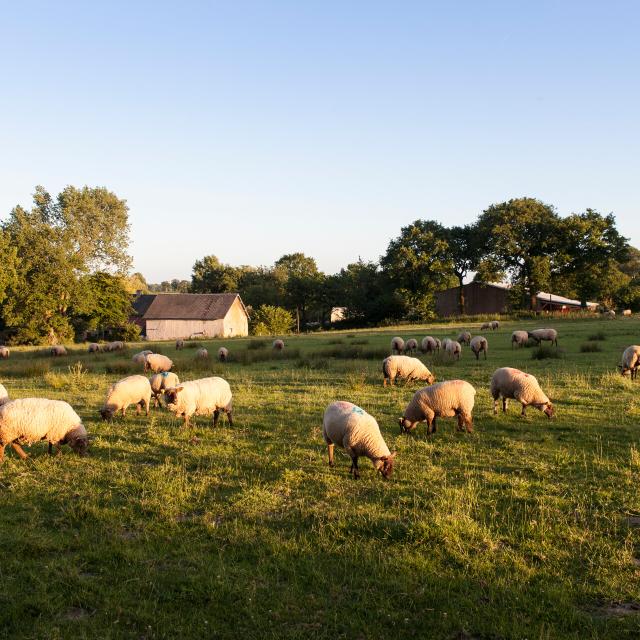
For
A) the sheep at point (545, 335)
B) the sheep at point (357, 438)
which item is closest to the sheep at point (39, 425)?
the sheep at point (357, 438)

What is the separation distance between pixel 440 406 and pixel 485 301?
62.7m

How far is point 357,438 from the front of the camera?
26.5 feet

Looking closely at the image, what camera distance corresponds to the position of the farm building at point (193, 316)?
62.8 metres

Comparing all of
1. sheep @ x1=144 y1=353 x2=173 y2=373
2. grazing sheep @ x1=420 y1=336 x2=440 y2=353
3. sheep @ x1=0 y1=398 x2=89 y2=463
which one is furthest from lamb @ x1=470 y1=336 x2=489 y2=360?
sheep @ x1=0 y1=398 x2=89 y2=463

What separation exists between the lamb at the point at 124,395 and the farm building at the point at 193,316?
49.6m

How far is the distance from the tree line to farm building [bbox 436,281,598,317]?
1.97 metres

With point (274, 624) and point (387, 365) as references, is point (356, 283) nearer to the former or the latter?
point (387, 365)

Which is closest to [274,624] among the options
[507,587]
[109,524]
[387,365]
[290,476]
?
[507,587]

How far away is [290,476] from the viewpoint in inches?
310

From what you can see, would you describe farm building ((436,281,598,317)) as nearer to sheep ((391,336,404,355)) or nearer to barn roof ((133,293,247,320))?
barn roof ((133,293,247,320))

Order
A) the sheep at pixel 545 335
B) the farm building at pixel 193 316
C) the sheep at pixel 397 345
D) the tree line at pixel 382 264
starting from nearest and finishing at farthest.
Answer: the sheep at pixel 397 345
the sheep at pixel 545 335
the tree line at pixel 382 264
the farm building at pixel 193 316

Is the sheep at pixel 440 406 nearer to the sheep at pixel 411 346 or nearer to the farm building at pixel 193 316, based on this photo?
the sheep at pixel 411 346

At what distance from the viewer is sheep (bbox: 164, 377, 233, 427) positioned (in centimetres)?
1098

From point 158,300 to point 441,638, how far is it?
218 ft
